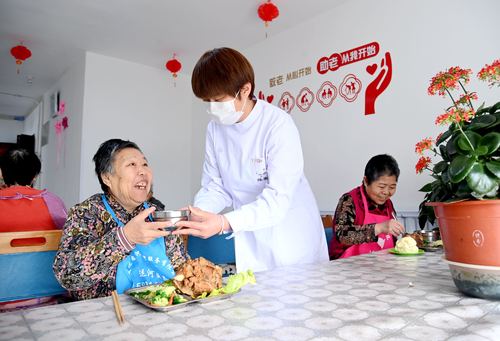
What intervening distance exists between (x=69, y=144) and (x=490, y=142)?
5506 mm

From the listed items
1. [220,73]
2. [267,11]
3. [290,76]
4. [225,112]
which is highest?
[267,11]

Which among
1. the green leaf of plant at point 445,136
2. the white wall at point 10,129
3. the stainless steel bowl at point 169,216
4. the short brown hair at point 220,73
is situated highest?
the white wall at point 10,129

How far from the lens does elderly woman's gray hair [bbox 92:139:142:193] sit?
4.84 ft

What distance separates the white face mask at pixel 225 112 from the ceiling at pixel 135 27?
98.8 inches

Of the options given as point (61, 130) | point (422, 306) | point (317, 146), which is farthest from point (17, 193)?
→ point (61, 130)

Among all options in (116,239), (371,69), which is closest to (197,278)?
(116,239)

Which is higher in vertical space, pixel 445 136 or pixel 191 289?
pixel 445 136

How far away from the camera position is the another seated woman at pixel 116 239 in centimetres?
115

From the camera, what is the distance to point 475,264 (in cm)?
81

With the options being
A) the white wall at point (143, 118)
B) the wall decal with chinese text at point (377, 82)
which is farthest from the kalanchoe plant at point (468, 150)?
the white wall at point (143, 118)

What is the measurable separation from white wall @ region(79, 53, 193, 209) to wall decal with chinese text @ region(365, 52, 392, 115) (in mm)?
3254

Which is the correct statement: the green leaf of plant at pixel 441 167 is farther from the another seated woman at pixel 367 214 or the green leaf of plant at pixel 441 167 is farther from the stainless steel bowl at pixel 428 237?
the another seated woman at pixel 367 214

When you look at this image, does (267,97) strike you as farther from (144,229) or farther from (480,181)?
(480,181)

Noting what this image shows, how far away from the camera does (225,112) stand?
1.56 meters
